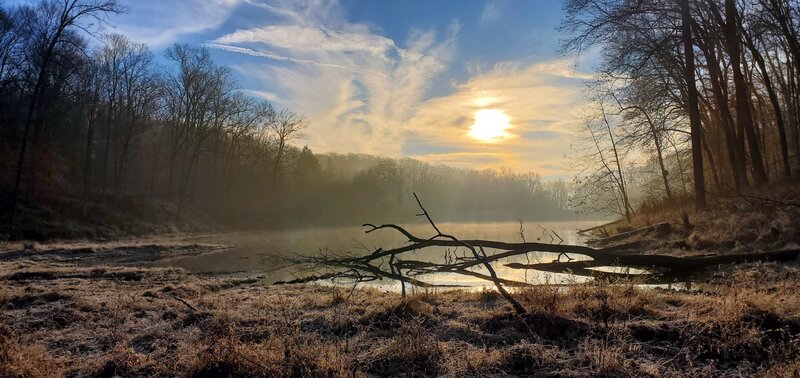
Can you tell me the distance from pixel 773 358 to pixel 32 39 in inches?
1530

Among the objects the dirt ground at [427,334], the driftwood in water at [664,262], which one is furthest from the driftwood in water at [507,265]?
the dirt ground at [427,334]

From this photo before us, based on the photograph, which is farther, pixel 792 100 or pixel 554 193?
pixel 554 193

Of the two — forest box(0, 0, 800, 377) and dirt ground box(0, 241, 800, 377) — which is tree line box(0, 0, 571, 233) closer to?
forest box(0, 0, 800, 377)

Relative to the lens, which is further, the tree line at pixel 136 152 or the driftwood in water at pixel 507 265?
the tree line at pixel 136 152

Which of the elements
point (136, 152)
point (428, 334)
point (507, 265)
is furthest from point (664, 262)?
point (136, 152)

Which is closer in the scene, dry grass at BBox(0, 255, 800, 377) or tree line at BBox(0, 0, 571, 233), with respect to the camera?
dry grass at BBox(0, 255, 800, 377)

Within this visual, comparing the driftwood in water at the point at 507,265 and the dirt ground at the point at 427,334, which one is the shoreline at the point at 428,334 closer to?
the dirt ground at the point at 427,334

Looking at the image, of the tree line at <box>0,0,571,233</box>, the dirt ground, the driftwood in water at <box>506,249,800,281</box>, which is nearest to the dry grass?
the dirt ground

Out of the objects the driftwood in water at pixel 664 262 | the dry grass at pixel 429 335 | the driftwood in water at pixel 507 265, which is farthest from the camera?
the driftwood in water at pixel 664 262

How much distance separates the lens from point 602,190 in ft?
102

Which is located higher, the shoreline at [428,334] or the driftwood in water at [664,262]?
the driftwood in water at [664,262]

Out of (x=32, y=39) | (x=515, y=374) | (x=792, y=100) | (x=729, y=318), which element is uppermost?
(x=32, y=39)

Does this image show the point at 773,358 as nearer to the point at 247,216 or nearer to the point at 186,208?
the point at 186,208

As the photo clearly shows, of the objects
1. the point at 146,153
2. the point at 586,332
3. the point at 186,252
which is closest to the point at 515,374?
the point at 586,332
